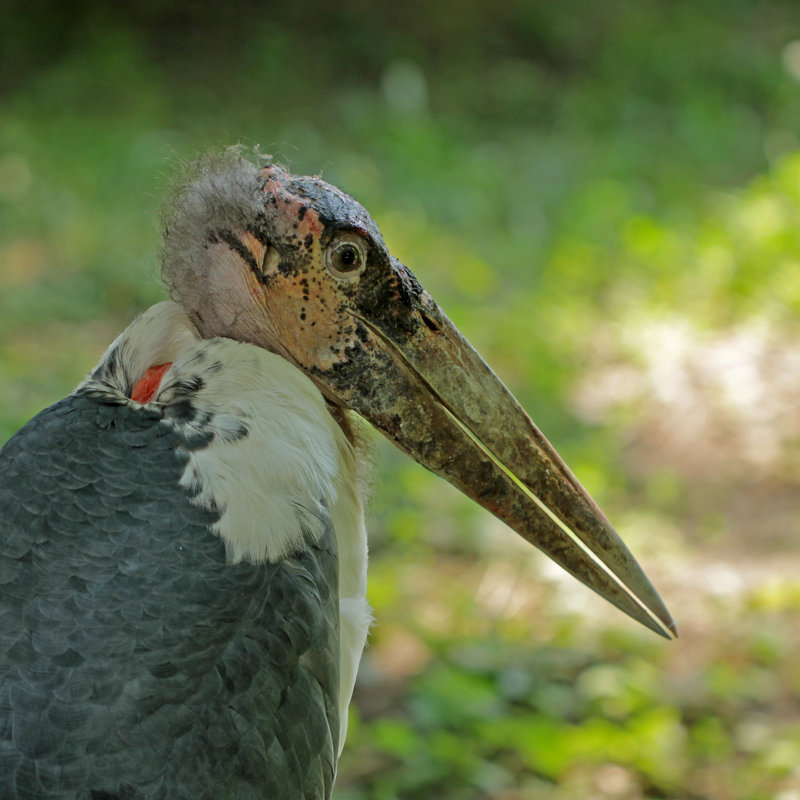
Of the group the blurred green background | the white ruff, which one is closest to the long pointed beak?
the white ruff

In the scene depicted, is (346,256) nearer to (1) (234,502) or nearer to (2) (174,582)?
(1) (234,502)

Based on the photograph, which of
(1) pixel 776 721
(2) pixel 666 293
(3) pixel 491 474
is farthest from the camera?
(2) pixel 666 293

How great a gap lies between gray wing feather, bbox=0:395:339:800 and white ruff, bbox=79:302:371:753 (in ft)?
0.12

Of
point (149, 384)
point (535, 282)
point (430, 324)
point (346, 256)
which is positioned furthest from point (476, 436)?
point (535, 282)

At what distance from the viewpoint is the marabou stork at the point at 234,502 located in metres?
1.60

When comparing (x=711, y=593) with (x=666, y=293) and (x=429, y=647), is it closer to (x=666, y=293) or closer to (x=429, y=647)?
(x=429, y=647)

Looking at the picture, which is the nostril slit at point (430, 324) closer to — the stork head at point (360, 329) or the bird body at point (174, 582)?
the stork head at point (360, 329)

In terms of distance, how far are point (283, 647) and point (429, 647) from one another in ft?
6.06

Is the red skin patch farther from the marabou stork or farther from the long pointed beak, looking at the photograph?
the long pointed beak

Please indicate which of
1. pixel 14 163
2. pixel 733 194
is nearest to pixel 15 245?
pixel 14 163

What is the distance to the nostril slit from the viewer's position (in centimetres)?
199

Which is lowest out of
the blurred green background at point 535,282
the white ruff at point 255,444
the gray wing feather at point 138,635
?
the gray wing feather at point 138,635

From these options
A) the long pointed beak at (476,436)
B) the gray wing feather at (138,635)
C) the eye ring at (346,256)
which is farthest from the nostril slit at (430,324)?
the gray wing feather at (138,635)

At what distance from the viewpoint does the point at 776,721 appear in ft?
10.8
